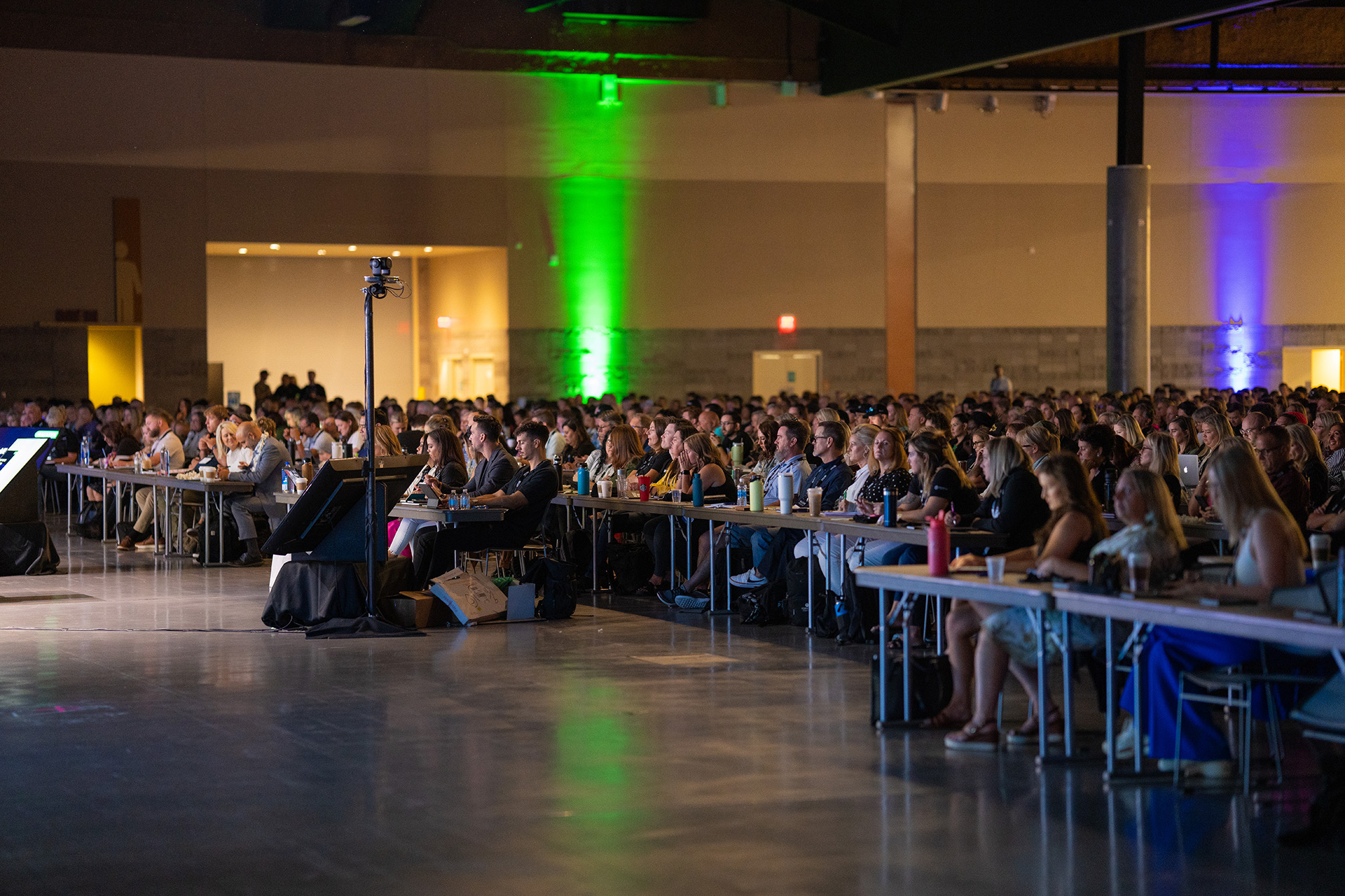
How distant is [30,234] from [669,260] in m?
9.79

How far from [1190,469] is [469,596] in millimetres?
5008

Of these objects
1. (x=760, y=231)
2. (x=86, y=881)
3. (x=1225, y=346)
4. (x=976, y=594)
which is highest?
(x=760, y=231)

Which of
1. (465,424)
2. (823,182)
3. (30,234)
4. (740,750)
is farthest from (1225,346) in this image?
(740,750)

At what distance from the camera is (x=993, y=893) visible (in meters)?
4.60

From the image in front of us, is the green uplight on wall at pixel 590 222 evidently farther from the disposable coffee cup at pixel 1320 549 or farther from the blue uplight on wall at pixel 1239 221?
the disposable coffee cup at pixel 1320 549

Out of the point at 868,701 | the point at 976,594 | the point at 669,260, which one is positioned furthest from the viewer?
the point at 669,260

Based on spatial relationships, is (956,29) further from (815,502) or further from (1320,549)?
(1320,549)

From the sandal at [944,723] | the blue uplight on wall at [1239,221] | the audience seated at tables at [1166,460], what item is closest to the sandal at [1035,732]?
the sandal at [944,723]

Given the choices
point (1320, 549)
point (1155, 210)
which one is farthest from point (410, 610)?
point (1155, 210)

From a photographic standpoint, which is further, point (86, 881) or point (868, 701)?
point (868, 701)

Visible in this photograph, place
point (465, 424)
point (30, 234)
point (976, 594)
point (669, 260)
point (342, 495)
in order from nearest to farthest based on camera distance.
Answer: point (976, 594) < point (342, 495) < point (465, 424) < point (30, 234) < point (669, 260)

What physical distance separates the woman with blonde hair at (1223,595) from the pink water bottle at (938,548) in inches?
37.5

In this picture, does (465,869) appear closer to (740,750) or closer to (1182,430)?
(740,750)

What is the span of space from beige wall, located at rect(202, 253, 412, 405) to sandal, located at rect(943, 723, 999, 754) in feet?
69.4
